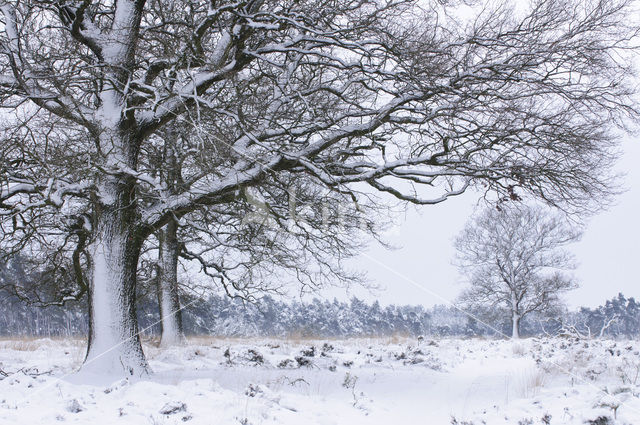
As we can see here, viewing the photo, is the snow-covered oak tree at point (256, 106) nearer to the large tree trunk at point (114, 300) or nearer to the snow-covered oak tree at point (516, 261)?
the large tree trunk at point (114, 300)

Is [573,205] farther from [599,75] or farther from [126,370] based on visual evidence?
[126,370]

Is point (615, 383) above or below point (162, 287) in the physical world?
below

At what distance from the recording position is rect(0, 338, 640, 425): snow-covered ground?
15.4 feet

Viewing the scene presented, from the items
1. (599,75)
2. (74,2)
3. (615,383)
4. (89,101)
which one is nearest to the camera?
(615,383)

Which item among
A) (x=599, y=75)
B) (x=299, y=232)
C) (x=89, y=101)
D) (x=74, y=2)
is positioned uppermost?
(x=74, y=2)

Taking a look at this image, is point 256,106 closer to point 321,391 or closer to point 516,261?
point 321,391

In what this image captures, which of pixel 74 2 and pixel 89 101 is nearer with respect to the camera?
pixel 74 2

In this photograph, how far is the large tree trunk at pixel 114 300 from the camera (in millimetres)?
7219

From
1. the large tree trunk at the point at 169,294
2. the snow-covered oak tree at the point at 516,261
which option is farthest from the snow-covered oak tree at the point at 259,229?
the snow-covered oak tree at the point at 516,261

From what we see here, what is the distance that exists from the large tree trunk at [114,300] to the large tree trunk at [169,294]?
16.0ft

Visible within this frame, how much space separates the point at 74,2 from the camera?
8039 millimetres

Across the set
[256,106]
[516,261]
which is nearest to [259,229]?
[256,106]

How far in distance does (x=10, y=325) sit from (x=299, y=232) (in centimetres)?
4430

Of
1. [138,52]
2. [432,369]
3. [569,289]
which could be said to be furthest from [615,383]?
[569,289]
